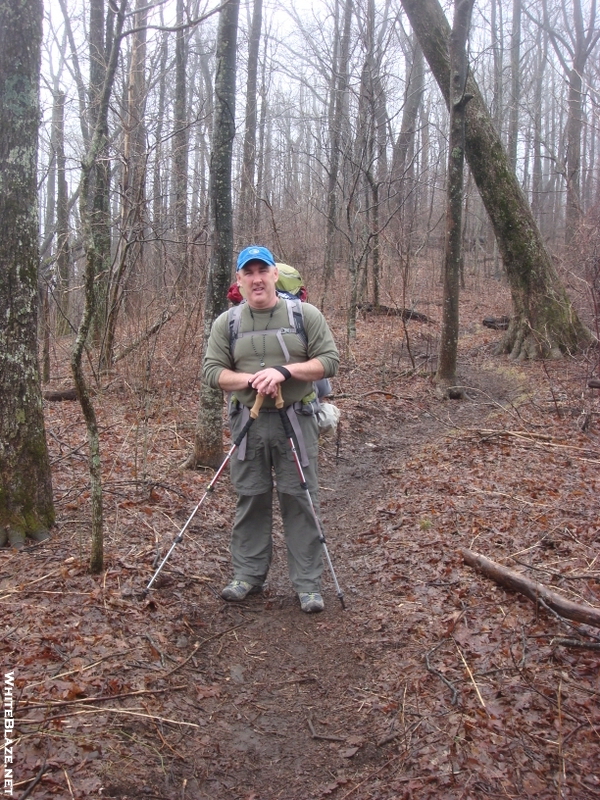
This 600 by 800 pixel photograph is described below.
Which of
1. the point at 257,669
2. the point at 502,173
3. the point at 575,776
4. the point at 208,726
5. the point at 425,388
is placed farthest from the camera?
the point at 502,173

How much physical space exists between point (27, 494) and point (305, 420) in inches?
77.9

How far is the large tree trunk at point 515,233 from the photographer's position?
11.6 metres

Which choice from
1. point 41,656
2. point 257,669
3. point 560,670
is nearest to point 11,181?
point 41,656

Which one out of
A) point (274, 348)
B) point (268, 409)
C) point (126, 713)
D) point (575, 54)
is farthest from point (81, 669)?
point (575, 54)

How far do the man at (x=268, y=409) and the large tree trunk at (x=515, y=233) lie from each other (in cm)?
856

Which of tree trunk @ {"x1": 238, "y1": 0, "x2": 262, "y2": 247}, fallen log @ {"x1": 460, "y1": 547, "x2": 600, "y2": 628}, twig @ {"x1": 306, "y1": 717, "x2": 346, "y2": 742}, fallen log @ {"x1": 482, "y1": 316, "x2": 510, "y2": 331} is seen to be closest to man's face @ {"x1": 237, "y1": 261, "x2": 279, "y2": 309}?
fallen log @ {"x1": 460, "y1": 547, "x2": 600, "y2": 628}

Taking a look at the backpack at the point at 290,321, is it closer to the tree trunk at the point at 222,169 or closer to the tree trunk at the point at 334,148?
the tree trunk at the point at 222,169

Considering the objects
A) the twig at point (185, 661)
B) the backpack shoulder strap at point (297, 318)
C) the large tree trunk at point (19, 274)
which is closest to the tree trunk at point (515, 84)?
the backpack shoulder strap at point (297, 318)

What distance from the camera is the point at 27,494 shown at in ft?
14.2

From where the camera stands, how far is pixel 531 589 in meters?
3.71

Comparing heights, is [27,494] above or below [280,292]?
below

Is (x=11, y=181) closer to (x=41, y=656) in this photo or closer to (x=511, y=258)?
(x=41, y=656)

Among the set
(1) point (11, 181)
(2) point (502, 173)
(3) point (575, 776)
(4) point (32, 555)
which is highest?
(2) point (502, 173)

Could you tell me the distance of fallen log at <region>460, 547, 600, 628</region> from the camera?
334cm
